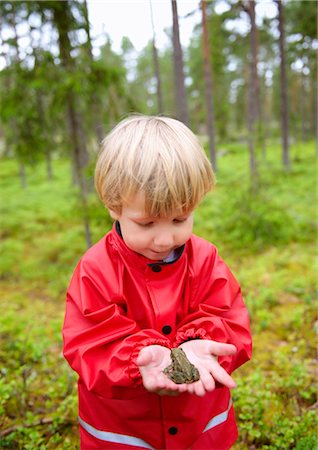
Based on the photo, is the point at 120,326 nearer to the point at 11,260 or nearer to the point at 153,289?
the point at 153,289

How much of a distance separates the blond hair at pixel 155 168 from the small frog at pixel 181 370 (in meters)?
0.58

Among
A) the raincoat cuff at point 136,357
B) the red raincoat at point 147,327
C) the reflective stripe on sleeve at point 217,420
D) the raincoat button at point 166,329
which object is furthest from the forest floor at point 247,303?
the raincoat cuff at point 136,357

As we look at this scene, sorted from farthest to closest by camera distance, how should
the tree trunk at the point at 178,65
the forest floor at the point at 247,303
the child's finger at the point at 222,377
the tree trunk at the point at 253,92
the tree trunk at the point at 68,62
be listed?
1. the tree trunk at the point at 253,92
2. the tree trunk at the point at 68,62
3. the tree trunk at the point at 178,65
4. the forest floor at the point at 247,303
5. the child's finger at the point at 222,377

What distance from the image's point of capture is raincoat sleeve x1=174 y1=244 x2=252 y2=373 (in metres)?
1.61

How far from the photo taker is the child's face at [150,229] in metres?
1.49

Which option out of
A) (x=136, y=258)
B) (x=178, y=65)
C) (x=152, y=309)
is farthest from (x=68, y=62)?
(x=152, y=309)

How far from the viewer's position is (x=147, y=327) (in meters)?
1.71

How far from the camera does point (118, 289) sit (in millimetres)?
1634

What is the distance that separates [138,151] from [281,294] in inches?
173

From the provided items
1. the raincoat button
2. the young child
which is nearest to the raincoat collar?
the young child

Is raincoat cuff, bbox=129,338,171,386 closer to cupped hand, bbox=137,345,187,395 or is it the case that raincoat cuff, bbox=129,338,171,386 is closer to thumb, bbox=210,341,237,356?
cupped hand, bbox=137,345,187,395

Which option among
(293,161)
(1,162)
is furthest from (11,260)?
(1,162)

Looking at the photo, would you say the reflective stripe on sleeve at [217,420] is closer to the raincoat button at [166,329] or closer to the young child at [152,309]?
the young child at [152,309]

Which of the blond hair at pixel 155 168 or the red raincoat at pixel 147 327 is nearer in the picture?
the blond hair at pixel 155 168
